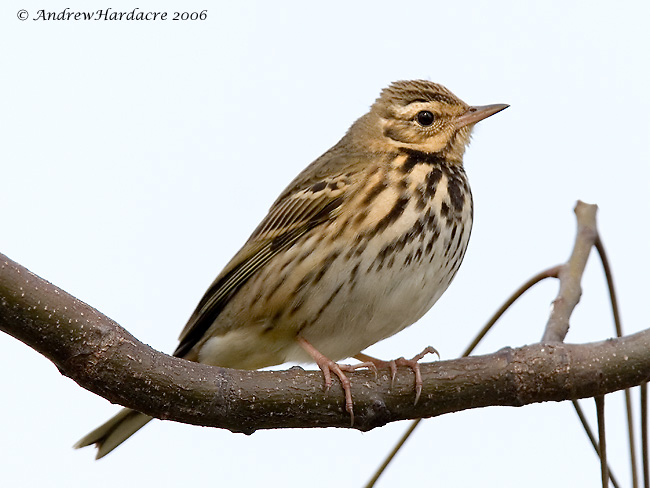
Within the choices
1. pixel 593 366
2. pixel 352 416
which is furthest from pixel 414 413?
pixel 593 366

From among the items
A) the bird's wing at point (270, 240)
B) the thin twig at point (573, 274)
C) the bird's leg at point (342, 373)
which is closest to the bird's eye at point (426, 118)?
the bird's wing at point (270, 240)

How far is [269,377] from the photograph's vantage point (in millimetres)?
4473

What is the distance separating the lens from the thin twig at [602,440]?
13.9 feet

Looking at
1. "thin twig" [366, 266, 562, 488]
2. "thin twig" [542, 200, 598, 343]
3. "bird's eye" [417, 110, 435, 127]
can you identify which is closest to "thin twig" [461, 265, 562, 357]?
"thin twig" [366, 266, 562, 488]

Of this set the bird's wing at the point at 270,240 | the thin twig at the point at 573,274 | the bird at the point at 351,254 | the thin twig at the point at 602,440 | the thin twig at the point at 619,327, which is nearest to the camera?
the thin twig at the point at 602,440

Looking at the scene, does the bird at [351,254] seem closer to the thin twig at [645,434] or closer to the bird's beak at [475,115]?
the bird's beak at [475,115]

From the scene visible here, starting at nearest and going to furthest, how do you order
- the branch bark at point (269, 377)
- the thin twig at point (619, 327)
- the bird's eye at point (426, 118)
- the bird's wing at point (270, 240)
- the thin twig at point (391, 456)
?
the branch bark at point (269, 377) < the thin twig at point (619, 327) < the thin twig at point (391, 456) < the bird's wing at point (270, 240) < the bird's eye at point (426, 118)

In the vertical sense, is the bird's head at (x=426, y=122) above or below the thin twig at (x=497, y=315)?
above

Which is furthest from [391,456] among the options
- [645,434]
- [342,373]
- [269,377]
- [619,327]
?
[619,327]

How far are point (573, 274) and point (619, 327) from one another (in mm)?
622

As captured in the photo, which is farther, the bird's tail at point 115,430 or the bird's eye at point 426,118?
the bird's eye at point 426,118

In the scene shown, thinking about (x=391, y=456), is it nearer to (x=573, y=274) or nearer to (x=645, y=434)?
(x=645, y=434)

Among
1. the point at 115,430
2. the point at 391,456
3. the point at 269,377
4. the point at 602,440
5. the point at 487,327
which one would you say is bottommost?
the point at 115,430

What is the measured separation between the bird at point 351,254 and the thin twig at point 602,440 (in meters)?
1.08
